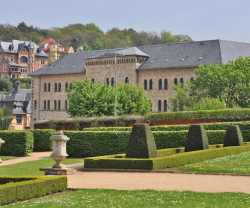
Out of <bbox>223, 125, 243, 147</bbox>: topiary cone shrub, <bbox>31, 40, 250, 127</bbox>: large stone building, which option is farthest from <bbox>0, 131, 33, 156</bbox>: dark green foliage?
<bbox>31, 40, 250, 127</bbox>: large stone building

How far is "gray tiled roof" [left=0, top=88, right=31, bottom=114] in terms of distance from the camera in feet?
352

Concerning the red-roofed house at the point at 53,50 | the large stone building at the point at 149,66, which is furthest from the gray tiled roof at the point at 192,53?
the red-roofed house at the point at 53,50

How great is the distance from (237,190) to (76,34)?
186 m

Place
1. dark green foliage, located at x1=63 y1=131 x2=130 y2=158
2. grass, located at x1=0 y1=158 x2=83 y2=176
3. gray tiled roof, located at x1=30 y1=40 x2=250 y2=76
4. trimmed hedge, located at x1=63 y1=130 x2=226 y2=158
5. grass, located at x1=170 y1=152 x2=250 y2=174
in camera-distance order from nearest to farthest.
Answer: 1. grass, located at x1=170 y1=152 x2=250 y2=174
2. grass, located at x1=0 y1=158 x2=83 y2=176
3. trimmed hedge, located at x1=63 y1=130 x2=226 y2=158
4. dark green foliage, located at x1=63 y1=131 x2=130 y2=158
5. gray tiled roof, located at x1=30 y1=40 x2=250 y2=76

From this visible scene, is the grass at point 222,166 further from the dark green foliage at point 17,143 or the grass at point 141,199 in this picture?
the dark green foliage at point 17,143

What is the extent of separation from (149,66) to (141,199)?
62.5 m

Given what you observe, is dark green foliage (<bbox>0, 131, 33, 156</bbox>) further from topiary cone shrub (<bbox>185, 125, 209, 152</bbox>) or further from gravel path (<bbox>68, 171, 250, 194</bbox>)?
gravel path (<bbox>68, 171, 250, 194</bbox>)

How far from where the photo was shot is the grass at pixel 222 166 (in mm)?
20141

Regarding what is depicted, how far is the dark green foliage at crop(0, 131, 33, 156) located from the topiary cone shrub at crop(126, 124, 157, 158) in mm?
15158

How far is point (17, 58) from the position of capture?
15388cm

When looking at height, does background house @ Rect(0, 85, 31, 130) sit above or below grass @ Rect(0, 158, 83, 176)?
above

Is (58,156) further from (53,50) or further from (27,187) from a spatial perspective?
(53,50)

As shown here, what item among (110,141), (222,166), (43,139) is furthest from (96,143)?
(222,166)

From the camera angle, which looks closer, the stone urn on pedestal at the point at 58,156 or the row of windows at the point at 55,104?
the stone urn on pedestal at the point at 58,156
